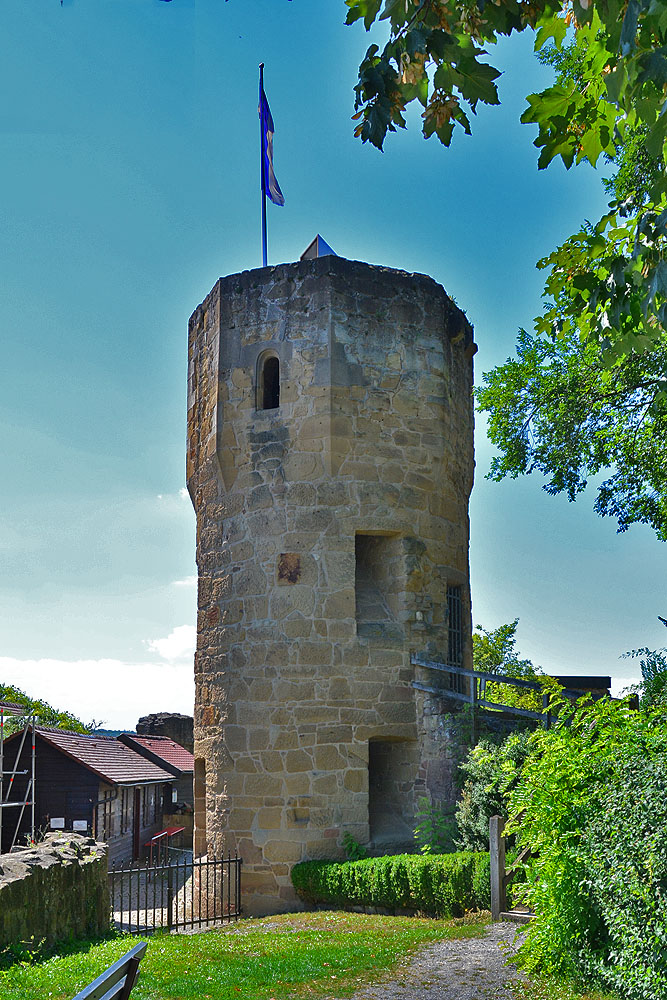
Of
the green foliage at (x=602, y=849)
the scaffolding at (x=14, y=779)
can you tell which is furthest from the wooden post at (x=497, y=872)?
the scaffolding at (x=14, y=779)

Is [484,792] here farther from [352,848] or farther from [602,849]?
[602,849]

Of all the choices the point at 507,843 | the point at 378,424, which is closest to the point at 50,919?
the point at 507,843

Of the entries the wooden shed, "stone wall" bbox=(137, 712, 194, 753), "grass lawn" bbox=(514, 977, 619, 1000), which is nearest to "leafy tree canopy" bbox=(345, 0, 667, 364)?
"grass lawn" bbox=(514, 977, 619, 1000)

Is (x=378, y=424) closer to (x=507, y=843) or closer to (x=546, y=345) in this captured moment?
(x=546, y=345)

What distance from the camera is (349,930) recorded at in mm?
10891

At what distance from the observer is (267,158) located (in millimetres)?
17984

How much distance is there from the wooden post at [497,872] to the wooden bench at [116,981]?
24.1 feet

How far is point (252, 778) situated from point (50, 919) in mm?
4703

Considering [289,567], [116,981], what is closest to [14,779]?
[289,567]

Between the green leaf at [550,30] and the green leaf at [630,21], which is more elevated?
the green leaf at [550,30]

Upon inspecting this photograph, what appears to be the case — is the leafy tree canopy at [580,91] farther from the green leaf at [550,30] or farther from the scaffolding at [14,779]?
the scaffolding at [14,779]

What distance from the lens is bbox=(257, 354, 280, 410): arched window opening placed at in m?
15.5

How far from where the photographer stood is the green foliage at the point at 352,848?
13.5m

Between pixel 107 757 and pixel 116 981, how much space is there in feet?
75.3
